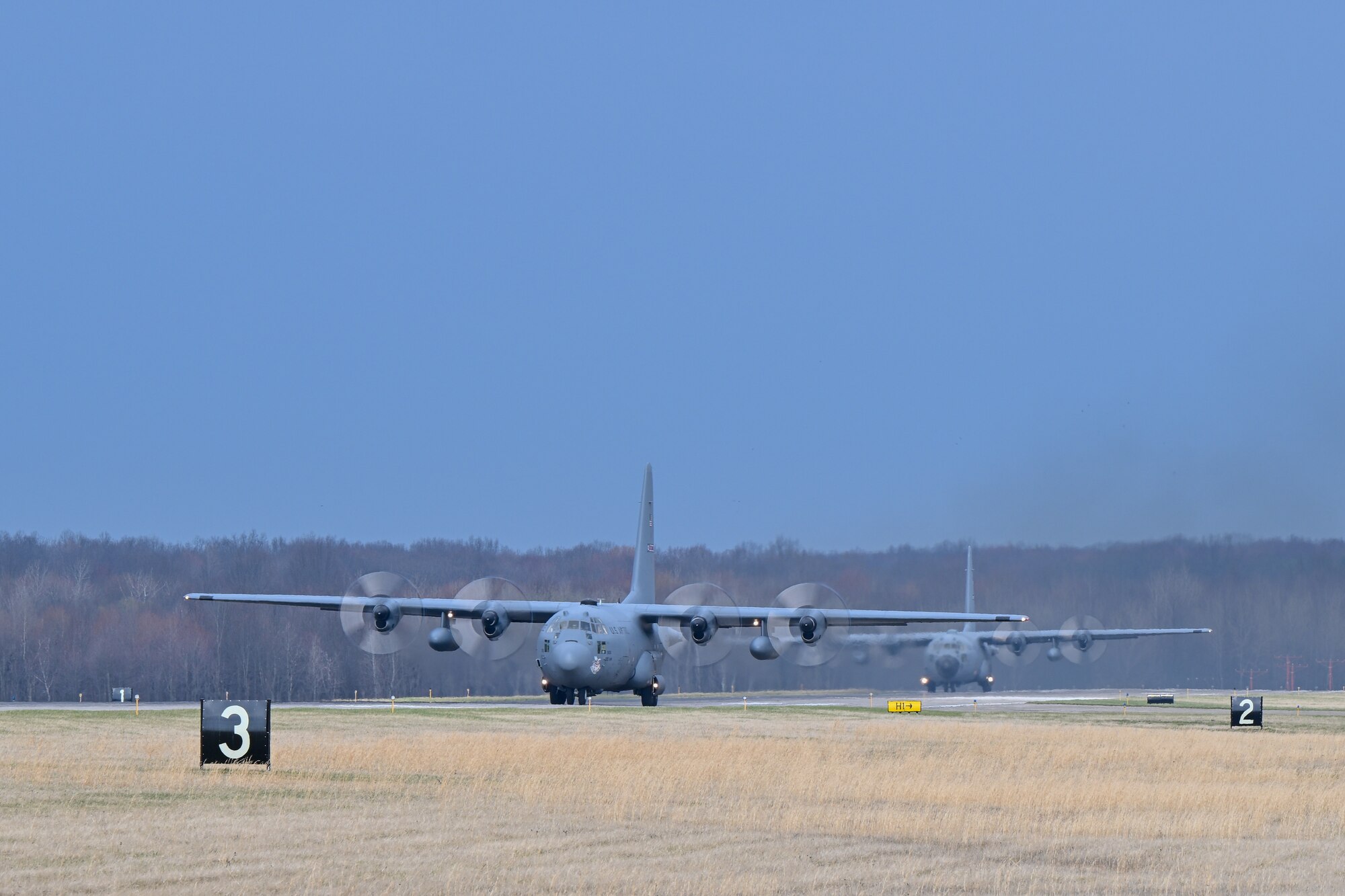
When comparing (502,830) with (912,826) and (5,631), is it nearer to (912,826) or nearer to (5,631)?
(912,826)

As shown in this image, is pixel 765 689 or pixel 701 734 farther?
pixel 765 689

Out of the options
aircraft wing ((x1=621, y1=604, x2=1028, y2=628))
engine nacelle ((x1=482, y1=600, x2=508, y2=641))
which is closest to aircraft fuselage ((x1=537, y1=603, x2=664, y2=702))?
aircraft wing ((x1=621, y1=604, x2=1028, y2=628))

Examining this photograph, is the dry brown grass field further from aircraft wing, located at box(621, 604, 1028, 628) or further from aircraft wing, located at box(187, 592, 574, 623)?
aircraft wing, located at box(187, 592, 574, 623)

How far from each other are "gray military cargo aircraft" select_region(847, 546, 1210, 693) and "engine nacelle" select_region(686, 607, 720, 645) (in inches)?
1662

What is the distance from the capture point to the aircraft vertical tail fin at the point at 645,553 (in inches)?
2611

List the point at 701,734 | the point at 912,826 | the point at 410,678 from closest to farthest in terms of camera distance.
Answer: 1. the point at 912,826
2. the point at 701,734
3. the point at 410,678

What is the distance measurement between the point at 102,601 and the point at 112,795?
292 ft

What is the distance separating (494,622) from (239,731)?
35.1m

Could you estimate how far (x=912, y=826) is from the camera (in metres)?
21.0

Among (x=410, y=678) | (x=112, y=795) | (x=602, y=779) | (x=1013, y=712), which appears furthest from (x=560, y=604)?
(x=112, y=795)

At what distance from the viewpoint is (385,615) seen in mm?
61844

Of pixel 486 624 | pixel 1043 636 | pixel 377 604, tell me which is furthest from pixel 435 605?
pixel 1043 636

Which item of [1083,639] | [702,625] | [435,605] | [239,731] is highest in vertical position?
[435,605]

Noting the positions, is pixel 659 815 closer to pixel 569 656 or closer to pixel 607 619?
pixel 569 656
